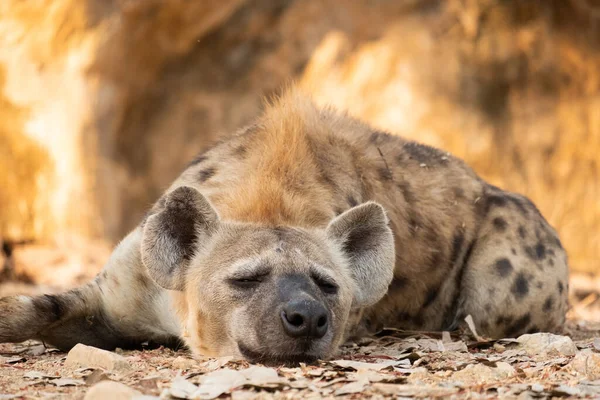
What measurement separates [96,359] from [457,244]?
2.28m

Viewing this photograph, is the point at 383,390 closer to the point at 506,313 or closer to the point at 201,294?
the point at 201,294

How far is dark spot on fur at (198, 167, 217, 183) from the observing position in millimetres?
4109

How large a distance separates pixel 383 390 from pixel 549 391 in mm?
501

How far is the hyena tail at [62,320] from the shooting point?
392 cm

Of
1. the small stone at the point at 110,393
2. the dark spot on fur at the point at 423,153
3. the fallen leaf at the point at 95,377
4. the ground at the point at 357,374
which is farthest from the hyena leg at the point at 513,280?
the small stone at the point at 110,393

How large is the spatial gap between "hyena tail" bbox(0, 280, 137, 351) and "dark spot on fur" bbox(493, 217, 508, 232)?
2.08 meters

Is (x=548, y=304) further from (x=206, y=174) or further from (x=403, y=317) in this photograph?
(x=206, y=174)

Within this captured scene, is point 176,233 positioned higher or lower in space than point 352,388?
higher

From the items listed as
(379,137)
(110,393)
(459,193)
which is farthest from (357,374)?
(459,193)

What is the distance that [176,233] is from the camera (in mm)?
3600

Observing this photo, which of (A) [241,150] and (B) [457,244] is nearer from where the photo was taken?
(A) [241,150]

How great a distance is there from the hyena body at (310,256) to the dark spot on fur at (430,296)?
0.01 metres

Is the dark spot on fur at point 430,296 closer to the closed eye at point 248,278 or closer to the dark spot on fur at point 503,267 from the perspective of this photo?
the dark spot on fur at point 503,267

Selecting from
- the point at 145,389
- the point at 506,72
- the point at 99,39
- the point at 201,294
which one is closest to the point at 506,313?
the point at 201,294
